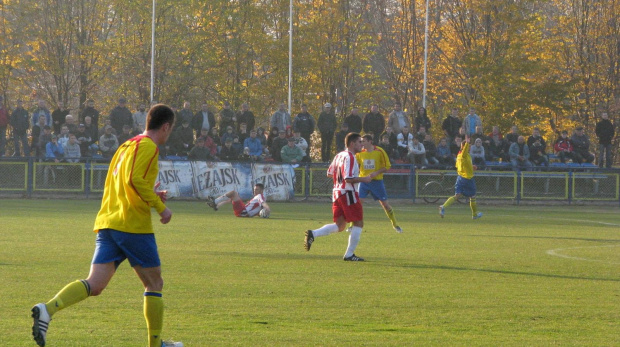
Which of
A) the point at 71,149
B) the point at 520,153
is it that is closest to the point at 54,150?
the point at 71,149

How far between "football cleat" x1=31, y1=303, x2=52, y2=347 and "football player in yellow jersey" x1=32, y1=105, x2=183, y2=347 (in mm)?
151

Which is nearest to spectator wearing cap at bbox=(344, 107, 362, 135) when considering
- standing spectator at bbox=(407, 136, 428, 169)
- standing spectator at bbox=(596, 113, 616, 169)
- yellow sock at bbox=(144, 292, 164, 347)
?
standing spectator at bbox=(407, 136, 428, 169)

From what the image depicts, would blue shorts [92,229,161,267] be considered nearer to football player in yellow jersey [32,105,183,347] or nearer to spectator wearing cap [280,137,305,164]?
football player in yellow jersey [32,105,183,347]

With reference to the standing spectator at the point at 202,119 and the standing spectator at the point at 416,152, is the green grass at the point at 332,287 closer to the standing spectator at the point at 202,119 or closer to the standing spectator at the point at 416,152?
the standing spectator at the point at 416,152

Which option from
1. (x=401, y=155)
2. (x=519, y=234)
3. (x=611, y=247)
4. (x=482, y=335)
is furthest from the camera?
(x=401, y=155)

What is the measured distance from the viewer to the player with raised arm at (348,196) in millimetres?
13891

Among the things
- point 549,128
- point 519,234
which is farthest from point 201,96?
point 519,234

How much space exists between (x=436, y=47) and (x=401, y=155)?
1389 centimetres

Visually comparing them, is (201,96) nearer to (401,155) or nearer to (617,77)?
(401,155)

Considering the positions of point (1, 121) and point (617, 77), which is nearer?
point (1, 121)

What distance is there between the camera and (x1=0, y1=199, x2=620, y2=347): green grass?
8047 mm

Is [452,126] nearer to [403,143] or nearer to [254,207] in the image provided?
[403,143]

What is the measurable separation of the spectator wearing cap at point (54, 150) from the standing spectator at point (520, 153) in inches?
606

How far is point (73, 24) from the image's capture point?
41625mm
